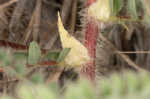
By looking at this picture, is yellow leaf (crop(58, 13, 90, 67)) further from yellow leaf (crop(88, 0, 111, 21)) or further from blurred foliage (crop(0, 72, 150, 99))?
blurred foliage (crop(0, 72, 150, 99))

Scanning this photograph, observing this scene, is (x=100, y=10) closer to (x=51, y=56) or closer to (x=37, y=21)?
(x=51, y=56)

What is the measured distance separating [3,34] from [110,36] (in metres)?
0.45

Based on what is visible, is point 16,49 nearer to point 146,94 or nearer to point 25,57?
point 25,57

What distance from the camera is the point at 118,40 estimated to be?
1.29 m

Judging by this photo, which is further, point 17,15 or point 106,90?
point 17,15

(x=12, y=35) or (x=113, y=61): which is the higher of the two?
(x=12, y=35)

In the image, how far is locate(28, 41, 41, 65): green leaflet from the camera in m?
0.56

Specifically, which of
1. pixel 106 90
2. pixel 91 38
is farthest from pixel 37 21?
pixel 106 90

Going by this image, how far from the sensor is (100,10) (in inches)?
22.6

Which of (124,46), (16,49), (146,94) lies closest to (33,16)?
(124,46)

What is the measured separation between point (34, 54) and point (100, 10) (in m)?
0.16

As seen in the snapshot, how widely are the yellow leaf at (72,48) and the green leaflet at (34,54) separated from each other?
0.21ft

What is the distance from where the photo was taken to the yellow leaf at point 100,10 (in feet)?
1.82

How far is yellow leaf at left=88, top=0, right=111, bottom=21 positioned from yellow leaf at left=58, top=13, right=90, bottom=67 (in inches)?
2.6
